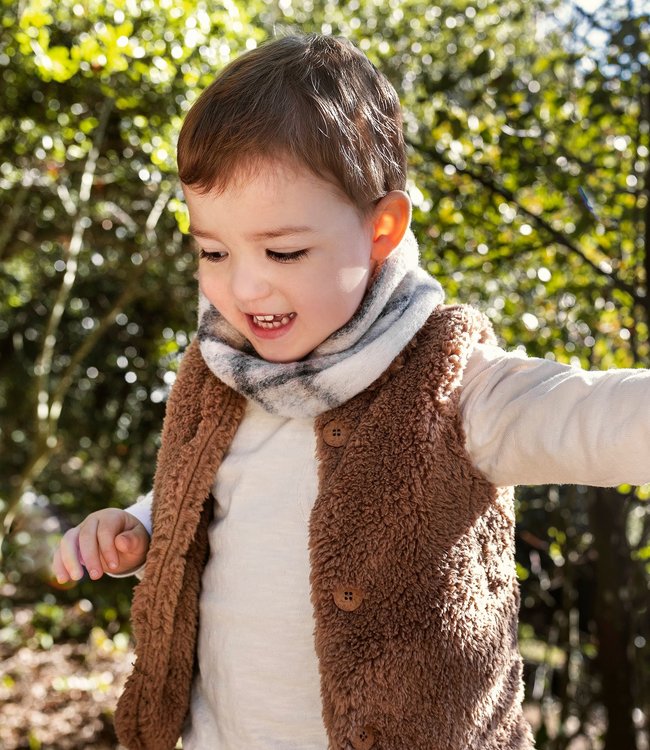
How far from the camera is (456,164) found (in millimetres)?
2822

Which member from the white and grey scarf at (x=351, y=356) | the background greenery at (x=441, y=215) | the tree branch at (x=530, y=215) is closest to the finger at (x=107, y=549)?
the white and grey scarf at (x=351, y=356)

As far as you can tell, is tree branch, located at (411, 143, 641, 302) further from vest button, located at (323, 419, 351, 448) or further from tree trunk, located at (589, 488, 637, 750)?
vest button, located at (323, 419, 351, 448)

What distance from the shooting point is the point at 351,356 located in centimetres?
153

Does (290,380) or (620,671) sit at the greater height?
(290,380)

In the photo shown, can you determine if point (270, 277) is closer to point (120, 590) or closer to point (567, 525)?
point (567, 525)

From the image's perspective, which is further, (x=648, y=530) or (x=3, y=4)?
(x=3, y=4)

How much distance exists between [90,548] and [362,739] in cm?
59

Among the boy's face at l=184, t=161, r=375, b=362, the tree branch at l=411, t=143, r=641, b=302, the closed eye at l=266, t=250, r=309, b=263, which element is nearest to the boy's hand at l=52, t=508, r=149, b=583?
the boy's face at l=184, t=161, r=375, b=362

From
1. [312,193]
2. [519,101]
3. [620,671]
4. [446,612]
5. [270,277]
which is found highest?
[519,101]

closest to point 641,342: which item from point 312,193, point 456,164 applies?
point 456,164

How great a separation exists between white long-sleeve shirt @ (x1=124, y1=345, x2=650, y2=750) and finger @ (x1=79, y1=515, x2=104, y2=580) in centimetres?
14

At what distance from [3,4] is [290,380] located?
2.68 metres

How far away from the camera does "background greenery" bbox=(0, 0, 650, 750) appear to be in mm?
2789

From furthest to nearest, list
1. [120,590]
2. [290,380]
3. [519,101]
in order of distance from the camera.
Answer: [120,590], [519,101], [290,380]
